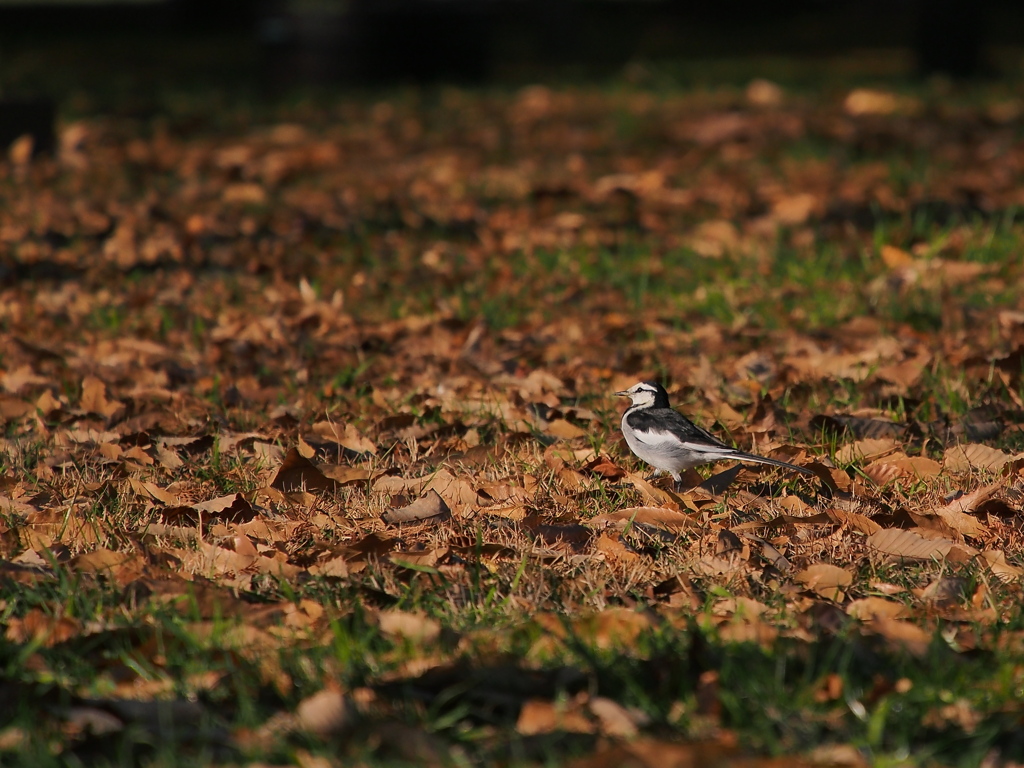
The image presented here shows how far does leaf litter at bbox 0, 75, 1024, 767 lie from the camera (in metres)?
2.84

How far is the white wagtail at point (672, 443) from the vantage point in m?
4.00

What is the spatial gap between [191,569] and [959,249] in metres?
5.26

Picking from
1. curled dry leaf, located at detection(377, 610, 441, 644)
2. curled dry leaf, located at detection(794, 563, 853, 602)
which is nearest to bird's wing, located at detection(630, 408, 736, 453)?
curled dry leaf, located at detection(794, 563, 853, 602)

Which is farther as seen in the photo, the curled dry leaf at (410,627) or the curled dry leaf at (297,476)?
the curled dry leaf at (297,476)

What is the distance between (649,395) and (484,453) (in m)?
0.63

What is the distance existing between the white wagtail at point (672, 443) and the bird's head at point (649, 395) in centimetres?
14

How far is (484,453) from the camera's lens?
4531 mm

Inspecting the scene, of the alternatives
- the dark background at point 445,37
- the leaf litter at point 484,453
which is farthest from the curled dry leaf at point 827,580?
the dark background at point 445,37

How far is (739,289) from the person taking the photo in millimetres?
6859

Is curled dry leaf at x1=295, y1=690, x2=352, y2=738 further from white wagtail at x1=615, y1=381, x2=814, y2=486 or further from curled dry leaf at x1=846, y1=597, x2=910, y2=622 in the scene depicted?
white wagtail at x1=615, y1=381, x2=814, y2=486

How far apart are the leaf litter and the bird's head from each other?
216mm

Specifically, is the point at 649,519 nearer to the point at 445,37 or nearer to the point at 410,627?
the point at 410,627

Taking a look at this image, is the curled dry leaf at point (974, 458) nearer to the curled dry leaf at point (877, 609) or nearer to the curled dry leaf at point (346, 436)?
the curled dry leaf at point (877, 609)

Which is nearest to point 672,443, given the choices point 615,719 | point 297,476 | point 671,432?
point 671,432
